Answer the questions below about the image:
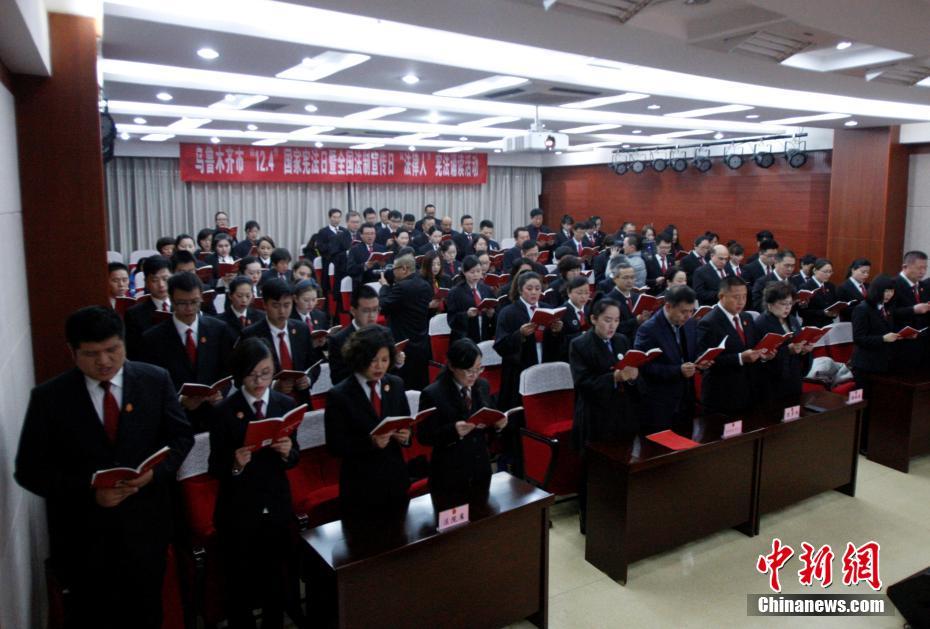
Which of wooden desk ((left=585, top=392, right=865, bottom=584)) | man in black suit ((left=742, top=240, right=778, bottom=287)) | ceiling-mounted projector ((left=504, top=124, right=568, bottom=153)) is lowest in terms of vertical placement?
wooden desk ((left=585, top=392, right=865, bottom=584))

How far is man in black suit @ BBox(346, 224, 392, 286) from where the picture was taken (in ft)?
28.0

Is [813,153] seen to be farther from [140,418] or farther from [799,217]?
[140,418]

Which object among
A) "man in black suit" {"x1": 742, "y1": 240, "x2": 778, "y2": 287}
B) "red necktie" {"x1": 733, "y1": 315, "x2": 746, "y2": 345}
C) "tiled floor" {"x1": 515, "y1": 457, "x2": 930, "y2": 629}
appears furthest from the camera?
A: "man in black suit" {"x1": 742, "y1": 240, "x2": 778, "y2": 287}

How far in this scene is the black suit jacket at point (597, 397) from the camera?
383cm

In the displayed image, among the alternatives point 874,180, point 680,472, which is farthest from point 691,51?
point 874,180

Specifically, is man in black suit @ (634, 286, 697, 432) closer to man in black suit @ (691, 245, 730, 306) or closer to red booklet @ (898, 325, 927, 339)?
red booklet @ (898, 325, 927, 339)

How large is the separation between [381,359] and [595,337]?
1.51 m

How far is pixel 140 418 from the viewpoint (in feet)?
8.00

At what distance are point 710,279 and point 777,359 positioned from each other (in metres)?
3.16

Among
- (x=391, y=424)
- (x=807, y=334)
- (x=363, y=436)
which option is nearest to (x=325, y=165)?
(x=807, y=334)

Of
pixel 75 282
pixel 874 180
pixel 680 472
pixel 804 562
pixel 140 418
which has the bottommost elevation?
pixel 804 562

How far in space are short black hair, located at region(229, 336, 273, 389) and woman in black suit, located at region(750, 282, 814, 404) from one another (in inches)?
127

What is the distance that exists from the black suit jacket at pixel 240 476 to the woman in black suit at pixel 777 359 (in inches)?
127

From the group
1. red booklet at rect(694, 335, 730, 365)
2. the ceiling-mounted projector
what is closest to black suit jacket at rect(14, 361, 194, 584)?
red booklet at rect(694, 335, 730, 365)
